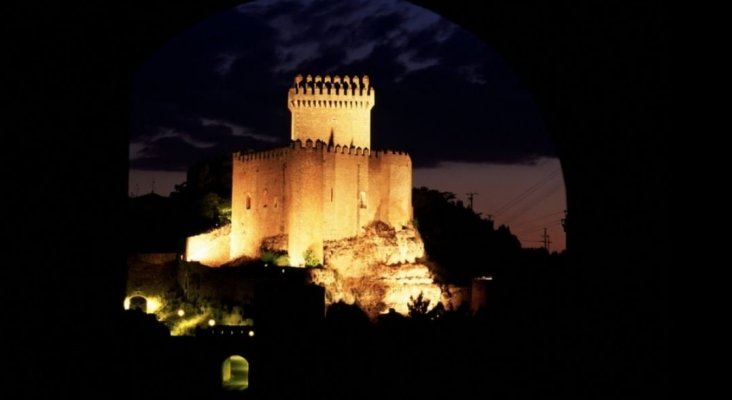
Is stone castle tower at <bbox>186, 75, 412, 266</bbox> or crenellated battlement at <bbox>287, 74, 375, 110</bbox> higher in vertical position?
crenellated battlement at <bbox>287, 74, 375, 110</bbox>

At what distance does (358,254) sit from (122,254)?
85.3ft

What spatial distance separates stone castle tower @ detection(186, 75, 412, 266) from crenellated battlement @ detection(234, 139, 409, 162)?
0.13 feet

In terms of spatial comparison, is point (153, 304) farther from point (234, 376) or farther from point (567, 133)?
point (567, 133)

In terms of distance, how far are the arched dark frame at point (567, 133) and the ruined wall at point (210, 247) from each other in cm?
2761

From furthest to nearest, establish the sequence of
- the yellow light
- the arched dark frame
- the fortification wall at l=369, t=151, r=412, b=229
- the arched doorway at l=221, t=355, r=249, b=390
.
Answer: the fortification wall at l=369, t=151, r=412, b=229 → the yellow light → the arched doorway at l=221, t=355, r=249, b=390 → the arched dark frame

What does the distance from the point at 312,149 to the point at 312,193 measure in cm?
177

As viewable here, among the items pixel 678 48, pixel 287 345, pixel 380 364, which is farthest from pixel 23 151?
pixel 287 345

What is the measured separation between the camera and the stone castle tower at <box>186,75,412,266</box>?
2988cm

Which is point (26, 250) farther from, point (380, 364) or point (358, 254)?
point (358, 254)

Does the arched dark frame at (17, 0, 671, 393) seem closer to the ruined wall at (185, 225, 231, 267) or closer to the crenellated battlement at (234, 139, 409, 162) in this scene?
the crenellated battlement at (234, 139, 409, 162)

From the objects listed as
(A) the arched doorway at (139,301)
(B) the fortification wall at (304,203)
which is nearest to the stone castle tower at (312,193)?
(B) the fortification wall at (304,203)

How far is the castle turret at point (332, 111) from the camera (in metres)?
33.6

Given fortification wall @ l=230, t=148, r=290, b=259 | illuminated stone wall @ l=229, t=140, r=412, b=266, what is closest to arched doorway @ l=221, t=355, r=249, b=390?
illuminated stone wall @ l=229, t=140, r=412, b=266

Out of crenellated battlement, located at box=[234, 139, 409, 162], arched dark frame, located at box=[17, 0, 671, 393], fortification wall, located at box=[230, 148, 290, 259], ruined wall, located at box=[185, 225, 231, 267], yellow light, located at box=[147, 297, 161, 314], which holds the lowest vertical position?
yellow light, located at box=[147, 297, 161, 314]
